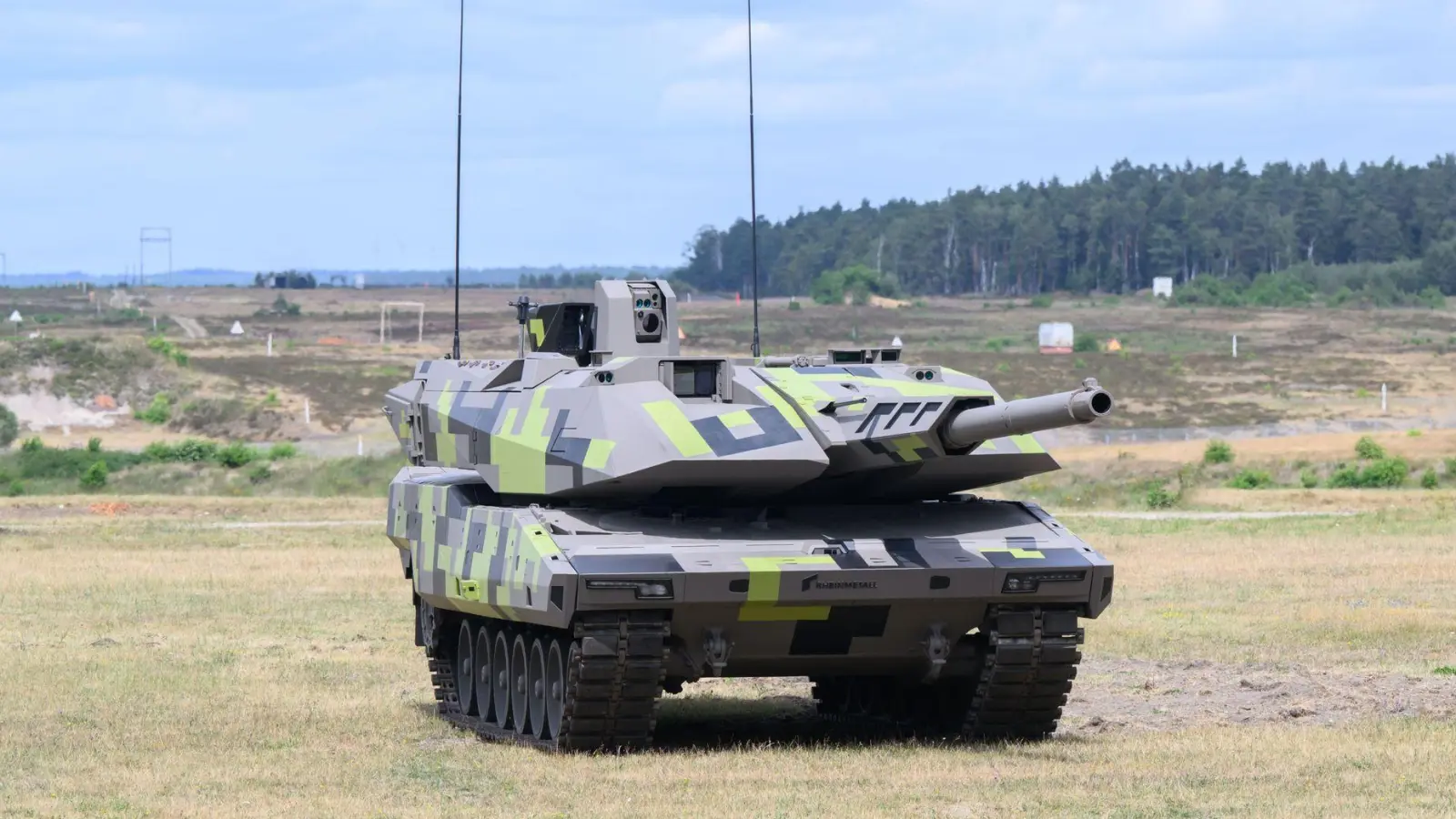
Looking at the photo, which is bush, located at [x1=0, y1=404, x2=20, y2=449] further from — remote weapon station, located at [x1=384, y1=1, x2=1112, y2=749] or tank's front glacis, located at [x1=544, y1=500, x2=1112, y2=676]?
tank's front glacis, located at [x1=544, y1=500, x2=1112, y2=676]

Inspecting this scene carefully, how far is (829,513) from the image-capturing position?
17.8 metres

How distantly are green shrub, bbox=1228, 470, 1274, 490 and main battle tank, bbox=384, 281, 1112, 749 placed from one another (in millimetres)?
31604

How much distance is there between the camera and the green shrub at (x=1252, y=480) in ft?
161

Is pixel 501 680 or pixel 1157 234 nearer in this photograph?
pixel 501 680

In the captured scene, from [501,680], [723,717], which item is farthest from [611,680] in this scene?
[723,717]

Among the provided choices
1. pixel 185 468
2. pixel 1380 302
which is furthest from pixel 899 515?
pixel 1380 302

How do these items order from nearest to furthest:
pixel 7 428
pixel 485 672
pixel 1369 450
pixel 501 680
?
pixel 501 680 < pixel 485 672 < pixel 1369 450 < pixel 7 428

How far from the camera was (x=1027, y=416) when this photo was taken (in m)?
14.9

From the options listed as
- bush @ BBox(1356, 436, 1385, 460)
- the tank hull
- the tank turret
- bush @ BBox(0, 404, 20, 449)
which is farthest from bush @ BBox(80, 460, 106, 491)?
the tank hull

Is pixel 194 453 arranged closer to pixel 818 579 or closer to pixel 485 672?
pixel 485 672

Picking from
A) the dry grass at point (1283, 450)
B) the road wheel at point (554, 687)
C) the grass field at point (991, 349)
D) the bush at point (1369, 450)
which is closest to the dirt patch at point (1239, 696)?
the road wheel at point (554, 687)

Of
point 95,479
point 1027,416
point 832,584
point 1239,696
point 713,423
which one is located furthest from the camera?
point 95,479

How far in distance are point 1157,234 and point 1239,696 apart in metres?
146

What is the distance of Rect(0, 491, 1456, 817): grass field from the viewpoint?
1445 centimetres
